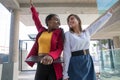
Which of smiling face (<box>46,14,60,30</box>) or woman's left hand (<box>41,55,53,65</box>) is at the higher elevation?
smiling face (<box>46,14,60,30</box>)

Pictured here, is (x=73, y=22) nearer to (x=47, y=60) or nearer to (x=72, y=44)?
(x=72, y=44)

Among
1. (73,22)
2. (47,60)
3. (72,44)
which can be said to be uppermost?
(73,22)

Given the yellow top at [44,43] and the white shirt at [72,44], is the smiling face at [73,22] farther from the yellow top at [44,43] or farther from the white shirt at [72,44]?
the yellow top at [44,43]

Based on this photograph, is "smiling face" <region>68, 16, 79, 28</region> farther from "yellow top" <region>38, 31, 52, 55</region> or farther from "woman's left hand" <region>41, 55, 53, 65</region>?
"woman's left hand" <region>41, 55, 53, 65</region>

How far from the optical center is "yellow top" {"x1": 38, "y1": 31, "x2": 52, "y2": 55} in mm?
1535

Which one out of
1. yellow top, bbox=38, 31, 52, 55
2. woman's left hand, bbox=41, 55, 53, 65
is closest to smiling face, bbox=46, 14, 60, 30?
yellow top, bbox=38, 31, 52, 55

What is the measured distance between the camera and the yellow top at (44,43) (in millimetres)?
1535

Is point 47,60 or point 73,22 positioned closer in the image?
point 47,60

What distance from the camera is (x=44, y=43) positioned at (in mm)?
1549

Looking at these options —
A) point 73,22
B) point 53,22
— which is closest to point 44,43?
point 53,22

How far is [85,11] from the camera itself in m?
6.91

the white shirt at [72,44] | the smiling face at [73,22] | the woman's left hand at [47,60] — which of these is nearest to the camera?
the woman's left hand at [47,60]

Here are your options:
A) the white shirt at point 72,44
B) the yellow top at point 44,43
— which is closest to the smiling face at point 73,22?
the white shirt at point 72,44

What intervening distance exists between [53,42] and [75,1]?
497 centimetres
